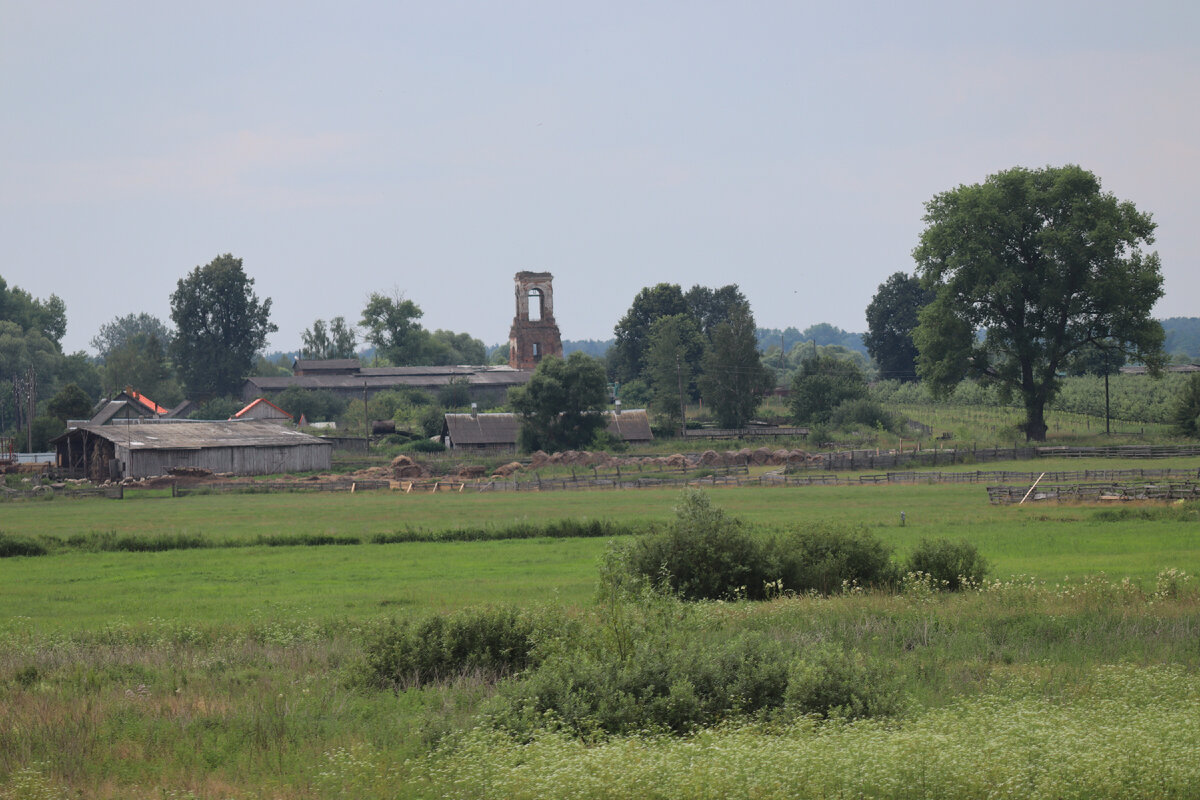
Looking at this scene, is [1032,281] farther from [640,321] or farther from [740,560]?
[640,321]

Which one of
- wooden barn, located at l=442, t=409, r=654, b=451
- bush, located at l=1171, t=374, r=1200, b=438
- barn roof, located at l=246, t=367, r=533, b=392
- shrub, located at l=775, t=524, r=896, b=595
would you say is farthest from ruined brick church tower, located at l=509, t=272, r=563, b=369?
shrub, located at l=775, t=524, r=896, b=595

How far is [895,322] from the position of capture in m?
131

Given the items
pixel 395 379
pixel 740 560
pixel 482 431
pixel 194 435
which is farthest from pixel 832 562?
pixel 395 379

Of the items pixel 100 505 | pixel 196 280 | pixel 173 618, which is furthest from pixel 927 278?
pixel 196 280

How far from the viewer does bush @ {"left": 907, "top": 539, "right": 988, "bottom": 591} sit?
21234 mm

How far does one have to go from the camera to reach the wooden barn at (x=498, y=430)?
87.3 meters

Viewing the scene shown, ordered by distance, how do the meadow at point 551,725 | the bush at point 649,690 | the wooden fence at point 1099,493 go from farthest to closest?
the wooden fence at point 1099,493 → the bush at point 649,690 → the meadow at point 551,725

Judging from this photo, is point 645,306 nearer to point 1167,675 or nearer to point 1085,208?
point 1085,208

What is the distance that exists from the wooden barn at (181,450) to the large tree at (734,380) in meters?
36.5

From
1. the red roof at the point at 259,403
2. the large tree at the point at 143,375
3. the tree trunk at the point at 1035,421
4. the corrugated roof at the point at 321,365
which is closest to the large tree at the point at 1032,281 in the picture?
the tree trunk at the point at 1035,421

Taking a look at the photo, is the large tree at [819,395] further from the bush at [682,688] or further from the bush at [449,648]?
the bush at [682,688]

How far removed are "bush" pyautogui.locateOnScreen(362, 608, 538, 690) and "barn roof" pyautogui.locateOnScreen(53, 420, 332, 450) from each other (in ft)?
200

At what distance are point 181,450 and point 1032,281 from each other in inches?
2301

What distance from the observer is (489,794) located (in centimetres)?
923
